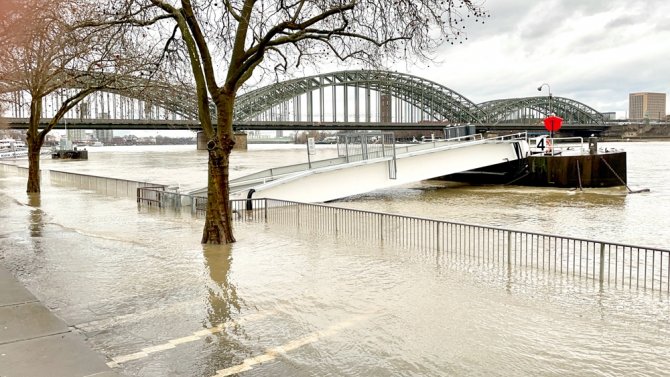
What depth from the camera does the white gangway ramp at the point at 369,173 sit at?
23109mm

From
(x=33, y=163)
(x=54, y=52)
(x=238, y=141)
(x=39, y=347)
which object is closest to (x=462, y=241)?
(x=39, y=347)

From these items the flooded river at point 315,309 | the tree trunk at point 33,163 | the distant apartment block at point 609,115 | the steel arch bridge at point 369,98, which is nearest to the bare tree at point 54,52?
the tree trunk at point 33,163

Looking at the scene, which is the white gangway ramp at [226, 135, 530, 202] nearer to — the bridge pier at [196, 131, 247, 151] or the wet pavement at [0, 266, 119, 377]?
the wet pavement at [0, 266, 119, 377]

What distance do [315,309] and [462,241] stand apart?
7.91m

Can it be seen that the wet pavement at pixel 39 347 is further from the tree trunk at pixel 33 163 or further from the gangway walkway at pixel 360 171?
the tree trunk at pixel 33 163

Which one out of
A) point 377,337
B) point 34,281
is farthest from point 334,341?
point 34,281

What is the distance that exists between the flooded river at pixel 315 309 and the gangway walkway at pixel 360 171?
7.62 m

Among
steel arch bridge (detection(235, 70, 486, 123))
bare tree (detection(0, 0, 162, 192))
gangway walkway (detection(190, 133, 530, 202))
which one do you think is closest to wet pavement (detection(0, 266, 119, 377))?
bare tree (detection(0, 0, 162, 192))

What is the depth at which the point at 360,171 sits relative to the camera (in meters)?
26.9

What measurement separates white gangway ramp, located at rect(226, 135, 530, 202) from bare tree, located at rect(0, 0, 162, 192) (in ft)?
22.2

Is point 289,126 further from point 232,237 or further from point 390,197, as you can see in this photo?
point 232,237

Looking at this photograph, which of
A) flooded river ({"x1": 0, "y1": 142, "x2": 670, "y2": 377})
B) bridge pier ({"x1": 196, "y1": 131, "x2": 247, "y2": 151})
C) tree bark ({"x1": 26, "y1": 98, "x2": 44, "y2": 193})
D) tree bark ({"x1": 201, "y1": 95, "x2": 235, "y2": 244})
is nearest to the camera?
flooded river ({"x1": 0, "y1": 142, "x2": 670, "y2": 377})

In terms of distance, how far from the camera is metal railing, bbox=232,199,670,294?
11.8 meters

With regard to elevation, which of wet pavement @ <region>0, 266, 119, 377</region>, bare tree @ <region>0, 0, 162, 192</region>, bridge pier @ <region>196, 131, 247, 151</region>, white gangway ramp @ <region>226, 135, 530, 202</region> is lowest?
wet pavement @ <region>0, 266, 119, 377</region>
